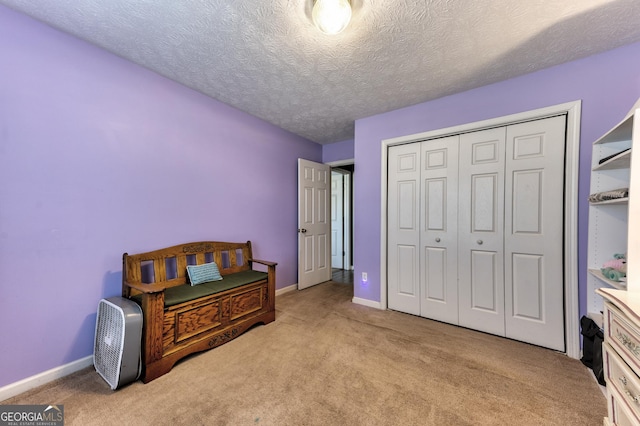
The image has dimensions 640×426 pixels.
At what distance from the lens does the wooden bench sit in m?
1.70

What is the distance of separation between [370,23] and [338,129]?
1.97 meters

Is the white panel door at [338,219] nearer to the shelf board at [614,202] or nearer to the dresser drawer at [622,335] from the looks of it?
the shelf board at [614,202]

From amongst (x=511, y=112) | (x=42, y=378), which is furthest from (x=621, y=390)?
(x=42, y=378)

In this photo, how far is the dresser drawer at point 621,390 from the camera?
932mm

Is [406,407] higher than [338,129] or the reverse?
the reverse

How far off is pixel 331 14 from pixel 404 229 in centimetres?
221

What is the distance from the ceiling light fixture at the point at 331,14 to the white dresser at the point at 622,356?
1.92 meters

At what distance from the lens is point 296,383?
1.64 meters

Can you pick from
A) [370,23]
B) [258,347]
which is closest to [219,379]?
[258,347]

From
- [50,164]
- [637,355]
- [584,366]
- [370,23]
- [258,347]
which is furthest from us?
[258,347]

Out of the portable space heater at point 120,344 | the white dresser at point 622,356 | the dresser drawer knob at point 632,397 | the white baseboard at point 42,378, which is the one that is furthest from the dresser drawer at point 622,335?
the white baseboard at point 42,378

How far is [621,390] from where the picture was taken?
40.8 inches

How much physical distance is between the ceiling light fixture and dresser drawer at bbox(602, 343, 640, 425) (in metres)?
2.14

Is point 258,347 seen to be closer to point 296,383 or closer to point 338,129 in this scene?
point 296,383
